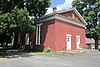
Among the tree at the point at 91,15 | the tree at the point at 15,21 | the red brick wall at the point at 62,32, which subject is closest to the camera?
the tree at the point at 15,21

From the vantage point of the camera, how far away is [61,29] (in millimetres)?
26797

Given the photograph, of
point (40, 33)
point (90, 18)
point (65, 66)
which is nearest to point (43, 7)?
point (40, 33)

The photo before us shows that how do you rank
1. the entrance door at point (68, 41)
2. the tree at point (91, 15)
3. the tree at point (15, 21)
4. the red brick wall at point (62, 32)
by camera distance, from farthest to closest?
the tree at point (91, 15), the entrance door at point (68, 41), the red brick wall at point (62, 32), the tree at point (15, 21)

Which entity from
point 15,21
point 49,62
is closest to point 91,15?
point 15,21

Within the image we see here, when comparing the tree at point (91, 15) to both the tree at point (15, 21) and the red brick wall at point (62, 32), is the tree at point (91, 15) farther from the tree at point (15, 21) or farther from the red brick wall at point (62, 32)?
the tree at point (15, 21)

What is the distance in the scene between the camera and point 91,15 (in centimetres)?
3941

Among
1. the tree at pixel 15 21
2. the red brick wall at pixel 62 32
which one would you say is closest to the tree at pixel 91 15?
the red brick wall at pixel 62 32

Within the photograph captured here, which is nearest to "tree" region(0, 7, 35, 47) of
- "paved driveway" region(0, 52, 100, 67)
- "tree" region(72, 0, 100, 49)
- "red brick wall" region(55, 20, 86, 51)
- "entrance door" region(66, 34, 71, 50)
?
"red brick wall" region(55, 20, 86, 51)

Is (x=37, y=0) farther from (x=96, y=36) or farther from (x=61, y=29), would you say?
(x=96, y=36)

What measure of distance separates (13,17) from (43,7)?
9419 millimetres

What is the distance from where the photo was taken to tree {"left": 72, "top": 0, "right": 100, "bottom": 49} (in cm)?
3886

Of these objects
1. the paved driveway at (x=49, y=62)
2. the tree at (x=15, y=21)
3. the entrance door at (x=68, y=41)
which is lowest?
the paved driveway at (x=49, y=62)

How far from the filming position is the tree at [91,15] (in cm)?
3886

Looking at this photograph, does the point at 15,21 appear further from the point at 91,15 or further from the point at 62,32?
the point at 91,15
